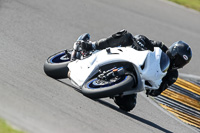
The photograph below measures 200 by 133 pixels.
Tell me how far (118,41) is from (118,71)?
1.99 ft

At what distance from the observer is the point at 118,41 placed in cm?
712

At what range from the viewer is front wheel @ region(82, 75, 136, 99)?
21.3 ft

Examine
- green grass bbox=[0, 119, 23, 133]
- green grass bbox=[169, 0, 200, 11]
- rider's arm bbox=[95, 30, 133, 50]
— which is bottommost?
green grass bbox=[169, 0, 200, 11]

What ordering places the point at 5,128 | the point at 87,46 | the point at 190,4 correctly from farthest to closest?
the point at 190,4 → the point at 87,46 → the point at 5,128

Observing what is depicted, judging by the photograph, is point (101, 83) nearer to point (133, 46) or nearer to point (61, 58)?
point (133, 46)

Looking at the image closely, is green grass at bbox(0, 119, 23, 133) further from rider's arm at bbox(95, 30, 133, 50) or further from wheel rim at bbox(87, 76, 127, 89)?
rider's arm at bbox(95, 30, 133, 50)

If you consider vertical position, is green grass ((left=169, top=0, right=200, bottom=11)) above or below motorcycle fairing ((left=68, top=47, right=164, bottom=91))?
below

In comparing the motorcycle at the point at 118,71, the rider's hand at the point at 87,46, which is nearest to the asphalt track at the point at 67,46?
the motorcycle at the point at 118,71

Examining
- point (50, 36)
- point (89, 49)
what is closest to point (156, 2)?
point (50, 36)

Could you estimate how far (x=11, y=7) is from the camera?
10.6 m

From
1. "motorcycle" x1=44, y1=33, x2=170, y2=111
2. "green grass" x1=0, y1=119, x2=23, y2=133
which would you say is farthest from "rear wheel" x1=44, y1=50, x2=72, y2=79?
"green grass" x1=0, y1=119, x2=23, y2=133

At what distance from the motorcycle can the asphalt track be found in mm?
220

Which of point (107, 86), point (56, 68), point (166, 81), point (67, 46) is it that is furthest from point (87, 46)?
point (67, 46)

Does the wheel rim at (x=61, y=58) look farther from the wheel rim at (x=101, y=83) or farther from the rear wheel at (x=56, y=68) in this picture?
the wheel rim at (x=101, y=83)
